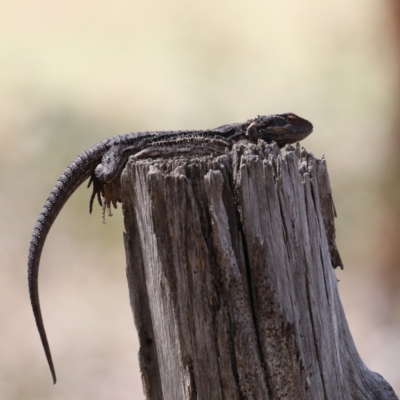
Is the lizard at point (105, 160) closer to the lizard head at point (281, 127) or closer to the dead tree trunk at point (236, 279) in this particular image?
the lizard head at point (281, 127)

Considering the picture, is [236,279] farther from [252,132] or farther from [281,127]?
[281,127]

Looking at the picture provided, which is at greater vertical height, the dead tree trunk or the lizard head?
the lizard head

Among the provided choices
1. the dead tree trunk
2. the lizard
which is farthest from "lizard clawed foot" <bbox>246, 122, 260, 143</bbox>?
the dead tree trunk

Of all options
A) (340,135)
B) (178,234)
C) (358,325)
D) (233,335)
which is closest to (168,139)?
(178,234)

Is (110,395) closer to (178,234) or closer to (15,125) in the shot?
(15,125)

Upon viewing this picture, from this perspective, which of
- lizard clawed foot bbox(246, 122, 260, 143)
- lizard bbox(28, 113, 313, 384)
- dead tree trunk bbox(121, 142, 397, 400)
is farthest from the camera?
lizard clawed foot bbox(246, 122, 260, 143)

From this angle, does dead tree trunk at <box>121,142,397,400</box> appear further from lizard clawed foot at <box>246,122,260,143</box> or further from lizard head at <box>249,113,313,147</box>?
lizard head at <box>249,113,313,147</box>

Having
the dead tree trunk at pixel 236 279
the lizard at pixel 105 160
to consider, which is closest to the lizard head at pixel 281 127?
the lizard at pixel 105 160
